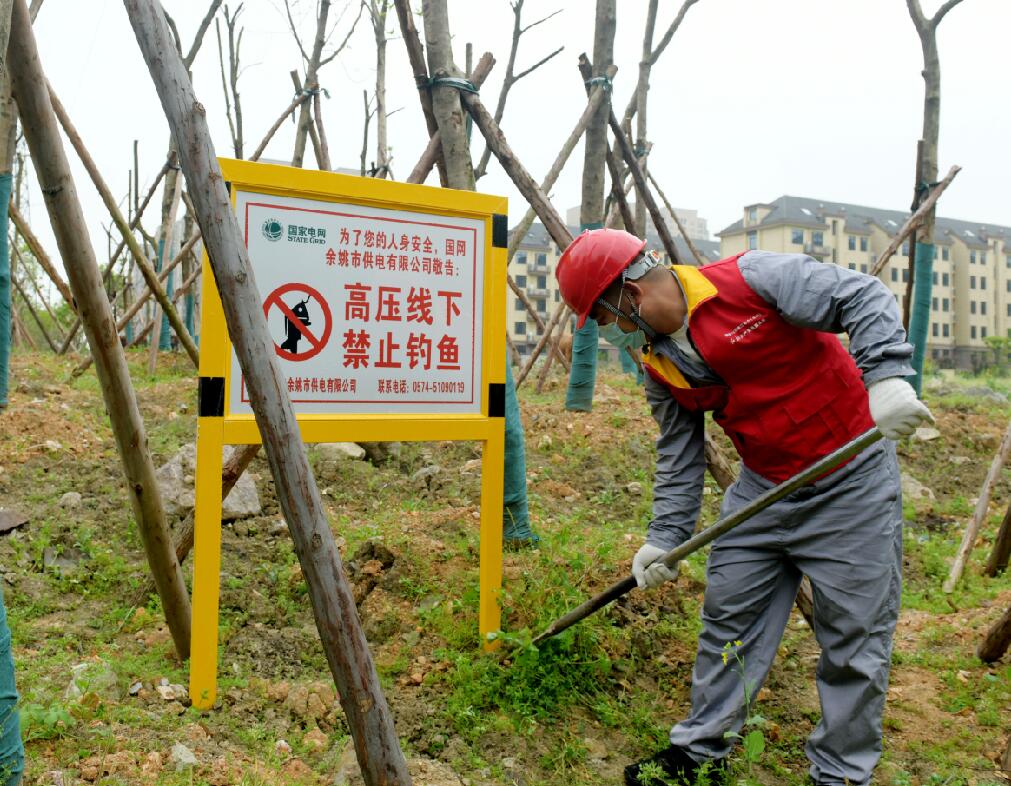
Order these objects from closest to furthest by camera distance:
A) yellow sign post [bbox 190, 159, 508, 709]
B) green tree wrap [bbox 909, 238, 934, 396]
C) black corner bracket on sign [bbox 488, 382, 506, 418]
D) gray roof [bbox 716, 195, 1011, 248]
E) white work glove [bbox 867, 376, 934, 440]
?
white work glove [bbox 867, 376, 934, 440] → yellow sign post [bbox 190, 159, 508, 709] → black corner bracket on sign [bbox 488, 382, 506, 418] → green tree wrap [bbox 909, 238, 934, 396] → gray roof [bbox 716, 195, 1011, 248]

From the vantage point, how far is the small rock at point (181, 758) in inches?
93.2

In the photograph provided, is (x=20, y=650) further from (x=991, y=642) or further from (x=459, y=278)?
(x=991, y=642)

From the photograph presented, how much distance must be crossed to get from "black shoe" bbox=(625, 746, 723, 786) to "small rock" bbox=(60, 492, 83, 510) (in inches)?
126

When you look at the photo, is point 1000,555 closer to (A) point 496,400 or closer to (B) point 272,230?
(A) point 496,400

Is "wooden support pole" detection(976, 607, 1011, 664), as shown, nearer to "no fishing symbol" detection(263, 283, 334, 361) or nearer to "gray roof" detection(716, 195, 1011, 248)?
"no fishing symbol" detection(263, 283, 334, 361)

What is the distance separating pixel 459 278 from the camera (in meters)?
3.21

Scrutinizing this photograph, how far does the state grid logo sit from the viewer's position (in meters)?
2.81

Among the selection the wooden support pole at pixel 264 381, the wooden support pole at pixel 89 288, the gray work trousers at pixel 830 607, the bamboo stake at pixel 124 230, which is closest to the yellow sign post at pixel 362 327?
the wooden support pole at pixel 89 288

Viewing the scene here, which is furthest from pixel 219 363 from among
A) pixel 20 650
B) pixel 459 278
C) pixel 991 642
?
pixel 991 642

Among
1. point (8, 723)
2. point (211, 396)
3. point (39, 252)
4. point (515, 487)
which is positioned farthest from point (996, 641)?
point (39, 252)

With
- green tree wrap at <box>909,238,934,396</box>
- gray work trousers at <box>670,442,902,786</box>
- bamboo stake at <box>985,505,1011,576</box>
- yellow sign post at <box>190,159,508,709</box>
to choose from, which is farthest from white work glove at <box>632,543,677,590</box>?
green tree wrap at <box>909,238,934,396</box>

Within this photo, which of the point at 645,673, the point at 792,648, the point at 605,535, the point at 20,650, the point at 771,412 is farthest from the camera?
the point at 605,535

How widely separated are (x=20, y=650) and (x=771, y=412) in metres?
2.86

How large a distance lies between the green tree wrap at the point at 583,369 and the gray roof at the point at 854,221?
40551mm
